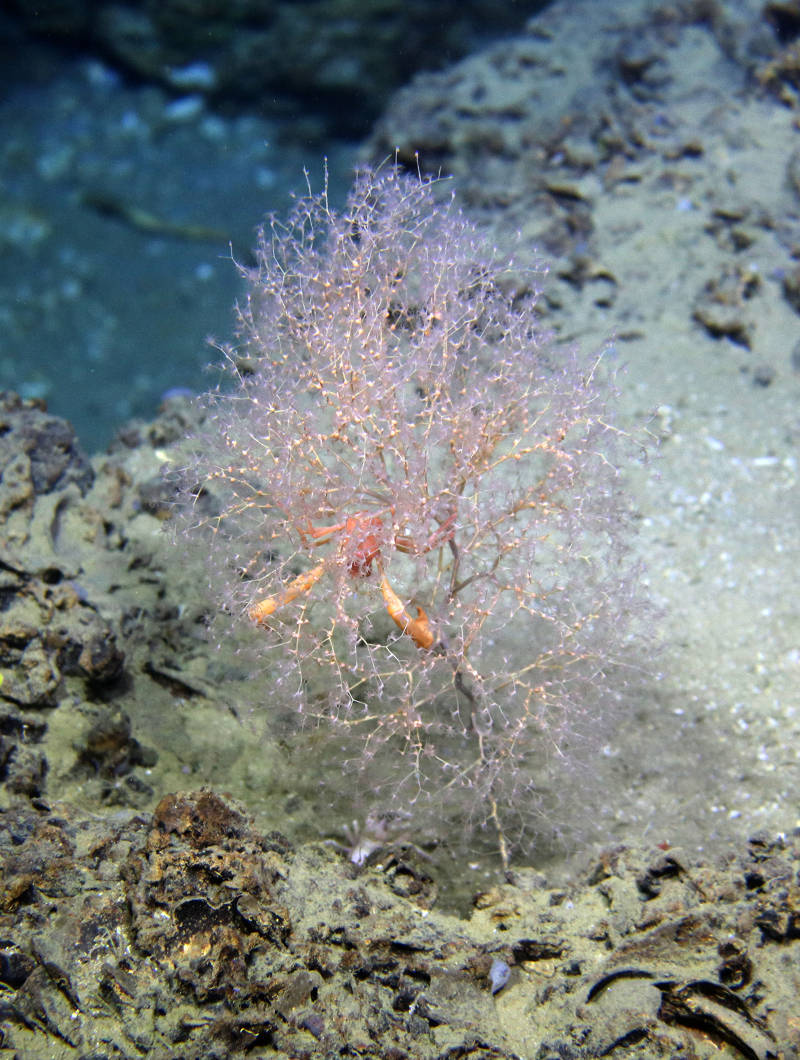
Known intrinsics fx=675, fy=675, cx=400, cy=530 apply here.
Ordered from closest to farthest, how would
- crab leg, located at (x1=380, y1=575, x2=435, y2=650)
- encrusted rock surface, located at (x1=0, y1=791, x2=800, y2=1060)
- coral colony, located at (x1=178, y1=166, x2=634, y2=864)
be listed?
encrusted rock surface, located at (x1=0, y1=791, x2=800, y2=1060) < crab leg, located at (x1=380, y1=575, x2=435, y2=650) < coral colony, located at (x1=178, y1=166, x2=634, y2=864)

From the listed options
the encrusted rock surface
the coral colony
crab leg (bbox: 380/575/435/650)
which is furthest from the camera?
the coral colony

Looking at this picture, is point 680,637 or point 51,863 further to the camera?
point 680,637

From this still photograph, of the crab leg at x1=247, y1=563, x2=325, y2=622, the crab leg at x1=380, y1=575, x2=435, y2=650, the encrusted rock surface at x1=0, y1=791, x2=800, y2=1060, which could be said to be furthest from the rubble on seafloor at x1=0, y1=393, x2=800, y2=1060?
the crab leg at x1=380, y1=575, x2=435, y2=650

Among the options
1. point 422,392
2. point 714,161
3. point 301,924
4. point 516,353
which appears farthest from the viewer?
point 714,161

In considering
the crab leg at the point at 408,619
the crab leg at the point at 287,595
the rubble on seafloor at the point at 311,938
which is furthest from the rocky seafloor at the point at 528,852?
the crab leg at the point at 408,619

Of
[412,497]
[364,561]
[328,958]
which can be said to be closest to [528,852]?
[328,958]

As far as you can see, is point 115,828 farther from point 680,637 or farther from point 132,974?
point 680,637

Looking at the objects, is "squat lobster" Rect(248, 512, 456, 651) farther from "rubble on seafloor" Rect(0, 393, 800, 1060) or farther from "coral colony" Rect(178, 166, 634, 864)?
"rubble on seafloor" Rect(0, 393, 800, 1060)

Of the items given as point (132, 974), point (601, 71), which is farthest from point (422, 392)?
point (601, 71)
